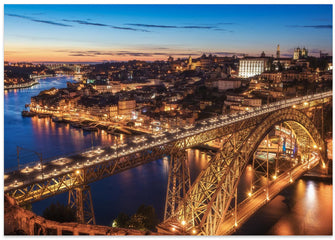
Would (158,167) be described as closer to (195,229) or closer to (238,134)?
(238,134)

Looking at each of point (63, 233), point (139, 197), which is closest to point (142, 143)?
point (63, 233)

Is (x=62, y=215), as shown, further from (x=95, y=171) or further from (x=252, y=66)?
(x=252, y=66)

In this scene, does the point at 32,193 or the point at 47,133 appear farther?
the point at 47,133

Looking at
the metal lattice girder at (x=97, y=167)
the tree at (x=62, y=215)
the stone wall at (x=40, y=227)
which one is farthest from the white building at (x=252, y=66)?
the stone wall at (x=40, y=227)

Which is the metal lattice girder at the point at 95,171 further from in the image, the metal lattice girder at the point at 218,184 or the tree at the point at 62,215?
the metal lattice girder at the point at 218,184

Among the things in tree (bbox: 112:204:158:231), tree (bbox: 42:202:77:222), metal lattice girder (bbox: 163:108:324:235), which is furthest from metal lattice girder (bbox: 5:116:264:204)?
tree (bbox: 112:204:158:231)

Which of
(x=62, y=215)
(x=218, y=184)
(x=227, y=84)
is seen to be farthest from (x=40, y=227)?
(x=227, y=84)

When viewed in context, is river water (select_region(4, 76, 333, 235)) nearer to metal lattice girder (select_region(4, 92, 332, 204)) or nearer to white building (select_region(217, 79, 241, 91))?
metal lattice girder (select_region(4, 92, 332, 204))
